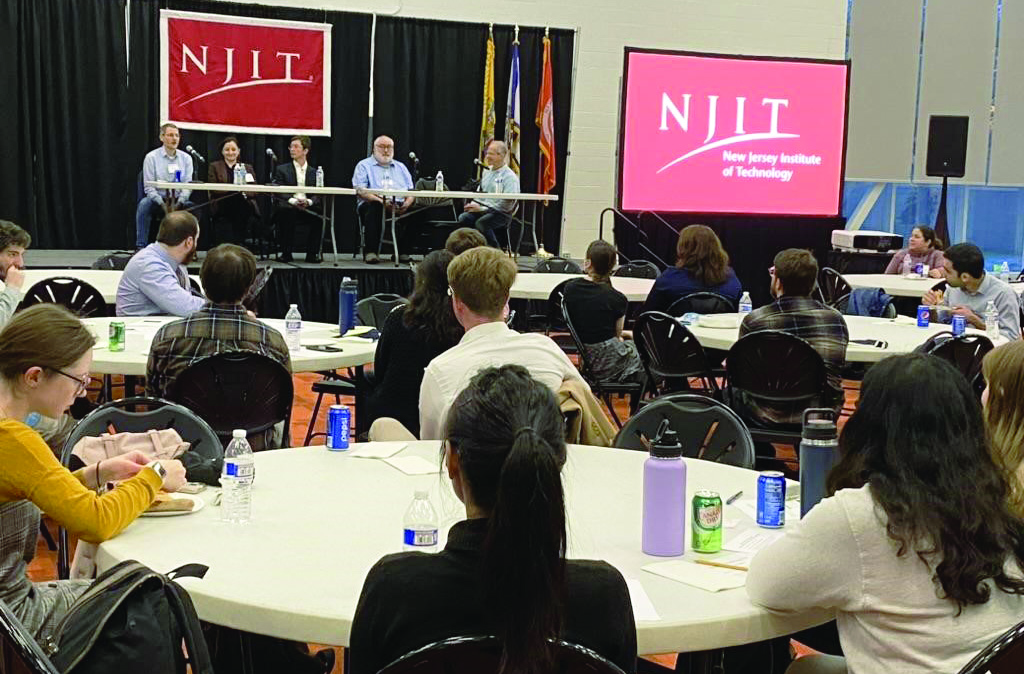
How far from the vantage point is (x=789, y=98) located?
13227mm

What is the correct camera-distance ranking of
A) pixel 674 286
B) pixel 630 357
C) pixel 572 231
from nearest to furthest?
pixel 630 357 → pixel 674 286 → pixel 572 231

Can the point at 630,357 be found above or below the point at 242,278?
below

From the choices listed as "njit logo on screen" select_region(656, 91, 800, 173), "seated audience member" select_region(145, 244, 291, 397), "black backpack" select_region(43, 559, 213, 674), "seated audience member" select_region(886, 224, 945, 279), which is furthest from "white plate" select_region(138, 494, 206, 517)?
"njit logo on screen" select_region(656, 91, 800, 173)

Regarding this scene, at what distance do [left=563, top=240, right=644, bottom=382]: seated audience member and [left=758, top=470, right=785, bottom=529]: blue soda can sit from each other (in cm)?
408

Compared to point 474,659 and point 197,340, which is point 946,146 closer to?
point 197,340

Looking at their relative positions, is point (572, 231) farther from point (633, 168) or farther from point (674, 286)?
point (674, 286)

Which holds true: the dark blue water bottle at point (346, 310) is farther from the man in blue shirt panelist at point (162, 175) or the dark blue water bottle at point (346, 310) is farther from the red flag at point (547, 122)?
the red flag at point (547, 122)

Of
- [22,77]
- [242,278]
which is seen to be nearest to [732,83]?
[22,77]

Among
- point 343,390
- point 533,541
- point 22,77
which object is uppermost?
point 22,77

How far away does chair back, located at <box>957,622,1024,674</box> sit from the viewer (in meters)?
1.85

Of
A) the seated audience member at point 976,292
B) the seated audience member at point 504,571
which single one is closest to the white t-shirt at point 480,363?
the seated audience member at point 504,571

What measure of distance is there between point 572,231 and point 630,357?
723 centimetres

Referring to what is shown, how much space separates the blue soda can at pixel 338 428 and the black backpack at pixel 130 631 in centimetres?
145

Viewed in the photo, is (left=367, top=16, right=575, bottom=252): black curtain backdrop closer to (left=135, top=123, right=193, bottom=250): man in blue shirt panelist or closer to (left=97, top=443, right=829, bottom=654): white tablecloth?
(left=135, top=123, right=193, bottom=250): man in blue shirt panelist
